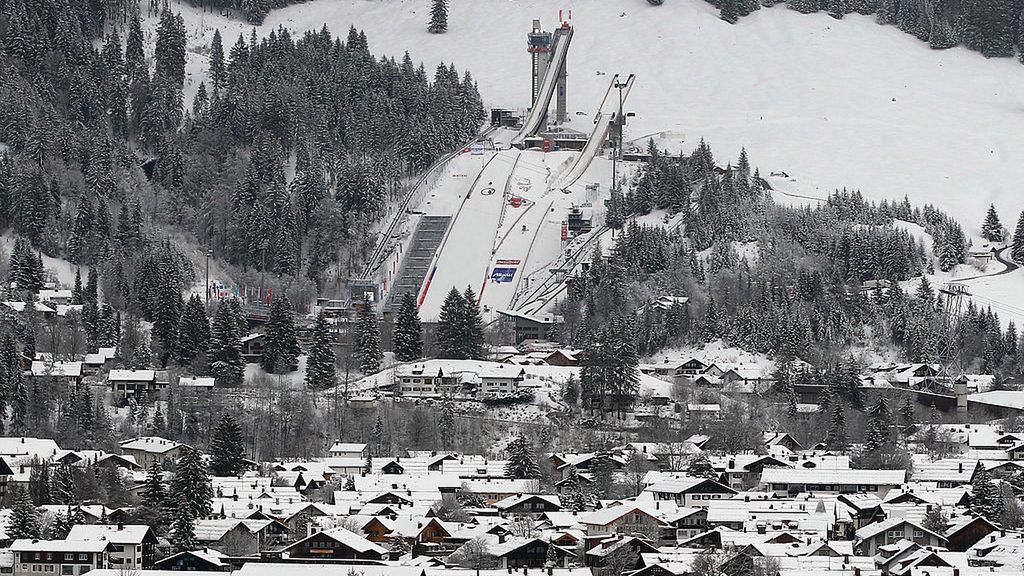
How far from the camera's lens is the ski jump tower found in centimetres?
13175

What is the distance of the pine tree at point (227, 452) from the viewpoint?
238 ft

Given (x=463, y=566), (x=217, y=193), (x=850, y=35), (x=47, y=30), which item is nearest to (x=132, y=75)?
(x=47, y=30)

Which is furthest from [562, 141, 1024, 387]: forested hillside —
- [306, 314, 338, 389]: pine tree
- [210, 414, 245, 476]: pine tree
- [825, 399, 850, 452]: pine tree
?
[210, 414, 245, 476]: pine tree

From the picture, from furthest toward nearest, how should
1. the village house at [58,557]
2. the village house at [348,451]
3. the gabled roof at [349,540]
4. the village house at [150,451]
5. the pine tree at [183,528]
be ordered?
the village house at [348,451] < the village house at [150,451] < the pine tree at [183,528] < the gabled roof at [349,540] < the village house at [58,557]

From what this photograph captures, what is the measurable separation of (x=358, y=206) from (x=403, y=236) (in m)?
2.59

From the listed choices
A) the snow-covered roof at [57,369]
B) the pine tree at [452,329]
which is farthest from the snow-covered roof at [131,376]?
the pine tree at [452,329]

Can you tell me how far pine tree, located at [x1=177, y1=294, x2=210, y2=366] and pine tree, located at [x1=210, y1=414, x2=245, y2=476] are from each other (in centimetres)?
1522

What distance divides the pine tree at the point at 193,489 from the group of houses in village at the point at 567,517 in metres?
0.40

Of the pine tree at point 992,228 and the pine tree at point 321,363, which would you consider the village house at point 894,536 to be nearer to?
the pine tree at point 321,363

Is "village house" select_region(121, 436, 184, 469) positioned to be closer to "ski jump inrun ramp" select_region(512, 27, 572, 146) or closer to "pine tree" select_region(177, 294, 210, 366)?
"pine tree" select_region(177, 294, 210, 366)

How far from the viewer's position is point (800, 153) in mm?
131625

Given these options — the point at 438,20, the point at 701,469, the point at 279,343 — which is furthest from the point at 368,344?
the point at 438,20

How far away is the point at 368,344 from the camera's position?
3593 inches

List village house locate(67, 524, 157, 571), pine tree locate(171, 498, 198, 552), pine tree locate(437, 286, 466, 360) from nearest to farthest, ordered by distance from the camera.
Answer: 1. village house locate(67, 524, 157, 571)
2. pine tree locate(171, 498, 198, 552)
3. pine tree locate(437, 286, 466, 360)
